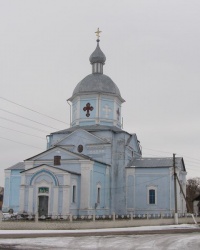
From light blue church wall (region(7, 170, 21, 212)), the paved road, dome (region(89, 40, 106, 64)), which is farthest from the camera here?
dome (region(89, 40, 106, 64))

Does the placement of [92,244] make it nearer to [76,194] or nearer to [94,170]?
[76,194]

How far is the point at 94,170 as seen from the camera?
1281 inches

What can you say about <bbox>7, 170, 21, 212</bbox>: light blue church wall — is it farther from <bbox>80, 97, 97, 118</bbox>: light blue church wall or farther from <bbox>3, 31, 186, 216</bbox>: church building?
<bbox>80, 97, 97, 118</bbox>: light blue church wall

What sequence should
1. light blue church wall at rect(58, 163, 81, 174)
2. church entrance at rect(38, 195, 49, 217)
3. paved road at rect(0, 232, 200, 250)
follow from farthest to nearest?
light blue church wall at rect(58, 163, 81, 174), church entrance at rect(38, 195, 49, 217), paved road at rect(0, 232, 200, 250)

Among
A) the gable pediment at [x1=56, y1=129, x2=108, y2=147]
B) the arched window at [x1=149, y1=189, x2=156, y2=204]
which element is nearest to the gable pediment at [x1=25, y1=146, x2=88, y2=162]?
the gable pediment at [x1=56, y1=129, x2=108, y2=147]

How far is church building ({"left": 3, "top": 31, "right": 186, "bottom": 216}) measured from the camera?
30547 millimetres

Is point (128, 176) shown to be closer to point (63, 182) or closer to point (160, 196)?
point (160, 196)

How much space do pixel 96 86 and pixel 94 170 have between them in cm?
904

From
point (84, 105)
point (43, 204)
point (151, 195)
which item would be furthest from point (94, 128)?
point (43, 204)

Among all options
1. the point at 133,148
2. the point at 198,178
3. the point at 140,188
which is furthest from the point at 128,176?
the point at 198,178

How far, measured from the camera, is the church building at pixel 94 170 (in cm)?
3055

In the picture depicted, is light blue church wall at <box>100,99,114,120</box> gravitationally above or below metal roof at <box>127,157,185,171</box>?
above

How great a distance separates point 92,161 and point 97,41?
45.3 feet

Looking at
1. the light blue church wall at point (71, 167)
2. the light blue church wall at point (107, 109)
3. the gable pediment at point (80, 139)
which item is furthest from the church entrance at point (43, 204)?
the light blue church wall at point (107, 109)
